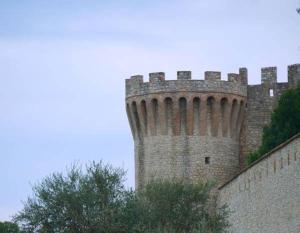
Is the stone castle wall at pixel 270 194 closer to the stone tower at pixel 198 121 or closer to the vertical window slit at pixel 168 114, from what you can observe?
the stone tower at pixel 198 121

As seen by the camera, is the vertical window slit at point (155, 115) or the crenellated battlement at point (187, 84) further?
the vertical window slit at point (155, 115)

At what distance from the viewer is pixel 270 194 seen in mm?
35125

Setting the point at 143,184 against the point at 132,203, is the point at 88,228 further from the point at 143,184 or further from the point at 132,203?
the point at 143,184

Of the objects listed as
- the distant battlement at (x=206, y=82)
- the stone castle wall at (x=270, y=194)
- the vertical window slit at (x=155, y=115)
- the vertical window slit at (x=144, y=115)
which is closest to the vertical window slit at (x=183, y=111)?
the distant battlement at (x=206, y=82)

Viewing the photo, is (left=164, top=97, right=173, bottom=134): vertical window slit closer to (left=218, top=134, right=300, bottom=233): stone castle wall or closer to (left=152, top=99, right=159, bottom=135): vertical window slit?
(left=152, top=99, right=159, bottom=135): vertical window slit

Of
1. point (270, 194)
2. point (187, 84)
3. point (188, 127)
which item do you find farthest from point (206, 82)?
point (270, 194)

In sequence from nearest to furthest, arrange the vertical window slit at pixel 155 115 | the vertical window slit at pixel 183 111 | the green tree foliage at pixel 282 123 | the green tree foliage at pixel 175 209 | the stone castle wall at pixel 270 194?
the stone castle wall at pixel 270 194 → the green tree foliage at pixel 175 209 → the green tree foliage at pixel 282 123 → the vertical window slit at pixel 183 111 → the vertical window slit at pixel 155 115

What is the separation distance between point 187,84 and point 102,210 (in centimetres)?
1048

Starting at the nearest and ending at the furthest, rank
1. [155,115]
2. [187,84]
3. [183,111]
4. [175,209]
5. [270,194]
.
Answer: [270,194]
[175,209]
[187,84]
[183,111]
[155,115]

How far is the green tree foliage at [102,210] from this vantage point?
3638 cm

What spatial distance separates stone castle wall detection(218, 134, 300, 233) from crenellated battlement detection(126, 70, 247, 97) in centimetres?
586

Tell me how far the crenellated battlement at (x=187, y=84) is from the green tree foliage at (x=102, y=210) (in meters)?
7.69

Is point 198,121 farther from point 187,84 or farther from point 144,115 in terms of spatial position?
point 144,115

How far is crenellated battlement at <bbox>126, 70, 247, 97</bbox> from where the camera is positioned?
45.9 meters
